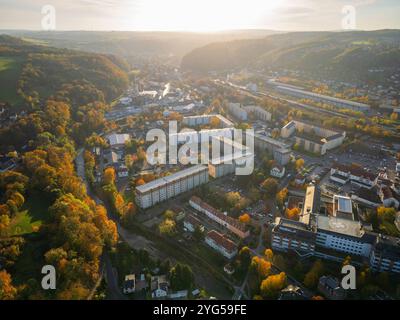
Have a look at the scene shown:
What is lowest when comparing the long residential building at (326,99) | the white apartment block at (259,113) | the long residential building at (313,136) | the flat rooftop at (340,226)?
the flat rooftop at (340,226)

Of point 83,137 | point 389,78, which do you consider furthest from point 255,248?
point 389,78

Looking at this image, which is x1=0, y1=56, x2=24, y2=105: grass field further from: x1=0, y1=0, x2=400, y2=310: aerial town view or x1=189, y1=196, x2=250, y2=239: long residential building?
x1=189, y1=196, x2=250, y2=239: long residential building

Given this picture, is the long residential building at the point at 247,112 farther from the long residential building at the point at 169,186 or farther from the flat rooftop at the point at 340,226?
the flat rooftop at the point at 340,226

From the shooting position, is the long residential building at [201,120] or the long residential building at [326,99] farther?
the long residential building at [326,99]

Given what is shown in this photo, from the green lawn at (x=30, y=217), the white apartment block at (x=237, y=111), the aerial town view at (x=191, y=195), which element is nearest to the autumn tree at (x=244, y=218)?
the aerial town view at (x=191, y=195)

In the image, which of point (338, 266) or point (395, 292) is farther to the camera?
point (338, 266)

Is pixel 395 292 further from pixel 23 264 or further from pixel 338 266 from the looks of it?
pixel 23 264
